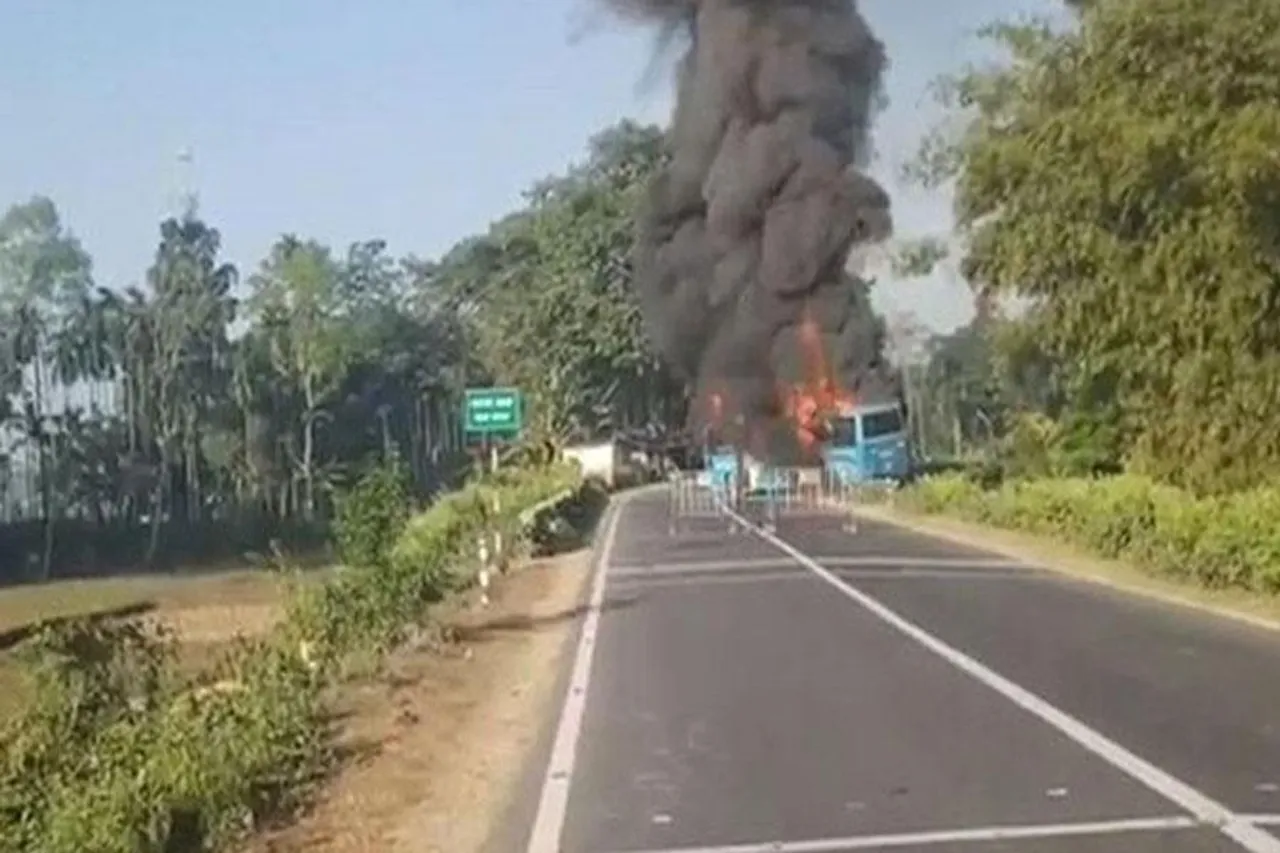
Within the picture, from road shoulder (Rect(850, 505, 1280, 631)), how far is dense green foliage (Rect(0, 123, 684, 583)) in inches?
1065

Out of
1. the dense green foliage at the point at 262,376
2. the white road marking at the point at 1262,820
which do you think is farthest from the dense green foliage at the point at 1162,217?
the dense green foliage at the point at 262,376

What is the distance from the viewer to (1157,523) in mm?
31875

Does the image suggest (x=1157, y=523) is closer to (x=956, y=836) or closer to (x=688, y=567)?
(x=688, y=567)

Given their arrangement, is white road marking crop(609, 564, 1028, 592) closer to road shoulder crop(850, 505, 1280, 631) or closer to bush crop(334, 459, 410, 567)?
road shoulder crop(850, 505, 1280, 631)

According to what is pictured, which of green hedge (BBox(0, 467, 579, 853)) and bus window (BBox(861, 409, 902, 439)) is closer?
green hedge (BBox(0, 467, 579, 853))

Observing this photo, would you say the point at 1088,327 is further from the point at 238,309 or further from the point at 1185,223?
the point at 238,309

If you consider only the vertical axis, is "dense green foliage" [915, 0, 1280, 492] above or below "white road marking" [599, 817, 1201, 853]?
above

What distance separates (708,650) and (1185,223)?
10654mm

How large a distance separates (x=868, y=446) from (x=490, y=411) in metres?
24.8

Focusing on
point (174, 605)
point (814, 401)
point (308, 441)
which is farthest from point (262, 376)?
point (174, 605)

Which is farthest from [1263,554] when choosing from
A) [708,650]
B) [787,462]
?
[787,462]

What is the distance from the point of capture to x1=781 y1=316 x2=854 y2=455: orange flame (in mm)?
62500

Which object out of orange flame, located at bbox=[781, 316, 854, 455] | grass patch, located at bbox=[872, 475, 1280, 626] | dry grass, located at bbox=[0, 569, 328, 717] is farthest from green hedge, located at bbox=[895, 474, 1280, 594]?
orange flame, located at bbox=[781, 316, 854, 455]

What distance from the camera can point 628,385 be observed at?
9481 centimetres
